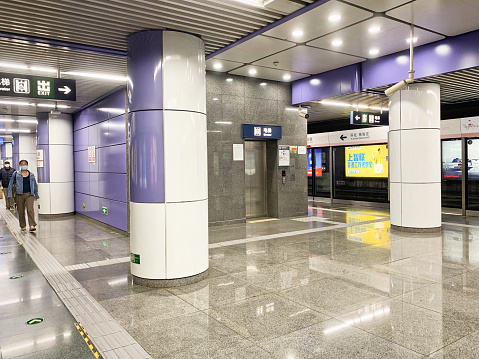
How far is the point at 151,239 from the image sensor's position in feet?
16.8

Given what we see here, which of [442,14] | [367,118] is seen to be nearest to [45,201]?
[367,118]

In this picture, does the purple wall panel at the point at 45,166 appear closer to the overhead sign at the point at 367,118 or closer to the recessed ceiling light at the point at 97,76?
the recessed ceiling light at the point at 97,76

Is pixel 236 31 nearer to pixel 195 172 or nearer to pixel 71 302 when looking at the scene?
pixel 195 172

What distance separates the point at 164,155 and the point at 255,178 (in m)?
6.49

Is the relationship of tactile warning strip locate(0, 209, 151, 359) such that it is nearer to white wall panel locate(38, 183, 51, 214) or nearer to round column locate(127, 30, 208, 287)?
round column locate(127, 30, 208, 287)

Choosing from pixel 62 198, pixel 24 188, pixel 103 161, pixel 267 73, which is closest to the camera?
pixel 24 188

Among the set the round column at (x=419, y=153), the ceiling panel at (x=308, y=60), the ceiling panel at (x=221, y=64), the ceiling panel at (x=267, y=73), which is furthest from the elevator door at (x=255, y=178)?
the round column at (x=419, y=153)

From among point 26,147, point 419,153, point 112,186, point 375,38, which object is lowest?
point 112,186

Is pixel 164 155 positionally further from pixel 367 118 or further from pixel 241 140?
pixel 367 118

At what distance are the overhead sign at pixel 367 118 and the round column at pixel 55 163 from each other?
9660mm

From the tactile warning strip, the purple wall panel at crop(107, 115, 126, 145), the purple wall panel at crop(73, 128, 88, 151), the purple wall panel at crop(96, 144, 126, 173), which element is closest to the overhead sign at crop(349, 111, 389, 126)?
the purple wall panel at crop(107, 115, 126, 145)

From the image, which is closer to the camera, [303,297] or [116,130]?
[303,297]

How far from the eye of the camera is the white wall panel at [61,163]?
12969 mm

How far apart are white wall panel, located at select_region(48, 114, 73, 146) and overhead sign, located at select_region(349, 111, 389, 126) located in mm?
9596
